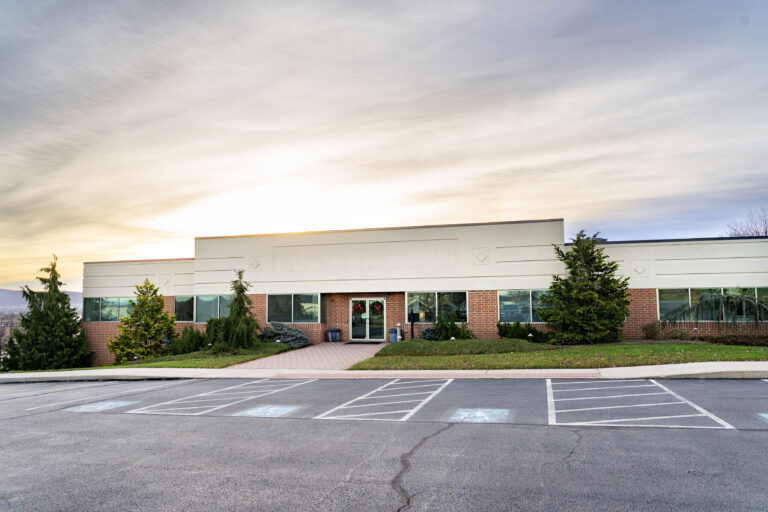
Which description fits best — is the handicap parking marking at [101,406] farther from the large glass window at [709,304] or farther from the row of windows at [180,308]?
the large glass window at [709,304]

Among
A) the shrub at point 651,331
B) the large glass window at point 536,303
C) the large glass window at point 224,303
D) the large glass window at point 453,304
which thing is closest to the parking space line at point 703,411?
the shrub at point 651,331

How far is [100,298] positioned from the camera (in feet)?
118

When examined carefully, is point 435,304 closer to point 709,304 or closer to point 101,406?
point 709,304

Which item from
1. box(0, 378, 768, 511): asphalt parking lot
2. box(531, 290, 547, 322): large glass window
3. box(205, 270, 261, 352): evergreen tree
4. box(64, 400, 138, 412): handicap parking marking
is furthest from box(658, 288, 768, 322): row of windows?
box(64, 400, 138, 412): handicap parking marking

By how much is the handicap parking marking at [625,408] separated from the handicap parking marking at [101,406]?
10384 millimetres

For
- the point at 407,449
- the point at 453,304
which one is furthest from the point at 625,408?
the point at 453,304

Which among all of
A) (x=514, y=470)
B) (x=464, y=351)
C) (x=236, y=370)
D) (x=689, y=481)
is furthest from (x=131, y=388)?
(x=689, y=481)

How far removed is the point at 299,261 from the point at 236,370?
459 inches

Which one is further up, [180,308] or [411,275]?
[411,275]

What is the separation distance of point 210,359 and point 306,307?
776 cm

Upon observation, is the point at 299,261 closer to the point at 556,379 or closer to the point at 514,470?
the point at 556,379

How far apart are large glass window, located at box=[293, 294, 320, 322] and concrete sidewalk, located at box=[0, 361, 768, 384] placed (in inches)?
392

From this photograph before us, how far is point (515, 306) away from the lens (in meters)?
27.7

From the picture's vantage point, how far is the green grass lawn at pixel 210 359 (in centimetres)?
2233
